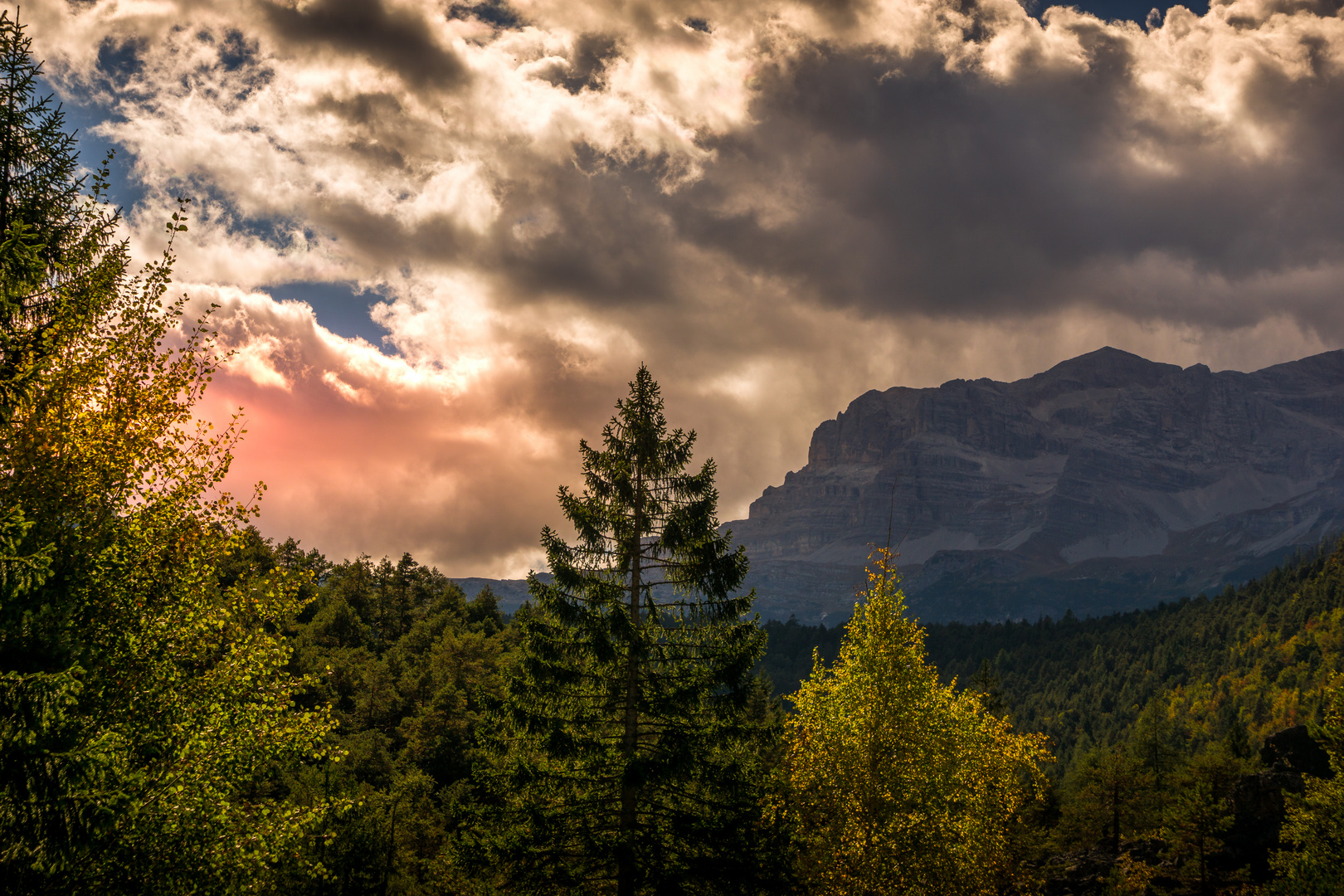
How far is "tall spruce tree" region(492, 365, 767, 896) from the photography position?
57.6 ft

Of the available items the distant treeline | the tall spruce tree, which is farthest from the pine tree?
the distant treeline

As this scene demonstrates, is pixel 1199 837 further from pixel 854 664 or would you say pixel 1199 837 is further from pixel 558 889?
pixel 558 889

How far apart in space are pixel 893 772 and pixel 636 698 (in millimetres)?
5939

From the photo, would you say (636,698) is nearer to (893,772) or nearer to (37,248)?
(893,772)

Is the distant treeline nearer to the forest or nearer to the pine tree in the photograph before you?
the forest

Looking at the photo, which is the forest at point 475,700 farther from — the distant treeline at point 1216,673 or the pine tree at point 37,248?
the distant treeline at point 1216,673

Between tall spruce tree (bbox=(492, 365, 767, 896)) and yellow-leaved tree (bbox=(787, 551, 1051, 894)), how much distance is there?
1762 mm

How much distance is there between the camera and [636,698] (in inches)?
724

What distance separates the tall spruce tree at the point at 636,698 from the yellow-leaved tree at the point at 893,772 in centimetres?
176

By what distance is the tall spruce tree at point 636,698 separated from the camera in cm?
1756

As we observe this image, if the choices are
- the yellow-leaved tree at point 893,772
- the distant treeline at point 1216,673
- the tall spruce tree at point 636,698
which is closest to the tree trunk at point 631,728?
the tall spruce tree at point 636,698

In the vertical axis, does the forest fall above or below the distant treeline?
above

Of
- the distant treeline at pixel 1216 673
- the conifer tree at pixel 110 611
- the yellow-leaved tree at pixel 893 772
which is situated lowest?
the distant treeline at pixel 1216 673

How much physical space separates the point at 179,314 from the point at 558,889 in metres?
14.6
